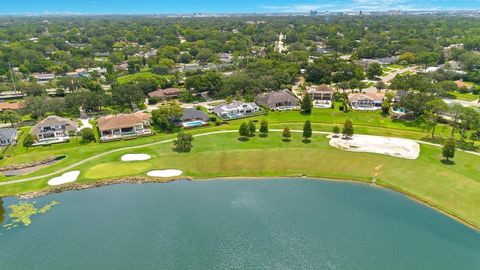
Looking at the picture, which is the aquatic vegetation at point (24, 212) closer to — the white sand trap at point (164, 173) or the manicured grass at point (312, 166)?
the manicured grass at point (312, 166)

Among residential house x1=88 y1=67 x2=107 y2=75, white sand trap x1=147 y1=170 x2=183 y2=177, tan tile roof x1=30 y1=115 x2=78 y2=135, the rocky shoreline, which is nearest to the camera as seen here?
the rocky shoreline

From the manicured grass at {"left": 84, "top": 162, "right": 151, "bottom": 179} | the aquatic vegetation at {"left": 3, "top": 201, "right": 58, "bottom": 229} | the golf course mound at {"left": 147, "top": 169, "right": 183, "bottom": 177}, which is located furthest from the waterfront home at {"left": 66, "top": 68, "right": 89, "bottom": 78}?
the aquatic vegetation at {"left": 3, "top": 201, "right": 58, "bottom": 229}

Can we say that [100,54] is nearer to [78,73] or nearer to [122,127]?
[78,73]

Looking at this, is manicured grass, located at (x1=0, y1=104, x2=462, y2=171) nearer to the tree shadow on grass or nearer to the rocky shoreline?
the rocky shoreline

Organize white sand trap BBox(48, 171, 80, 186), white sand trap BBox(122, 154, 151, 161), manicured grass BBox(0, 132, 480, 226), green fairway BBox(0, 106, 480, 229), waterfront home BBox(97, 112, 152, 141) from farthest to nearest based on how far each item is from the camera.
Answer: waterfront home BBox(97, 112, 152, 141)
white sand trap BBox(122, 154, 151, 161)
white sand trap BBox(48, 171, 80, 186)
green fairway BBox(0, 106, 480, 229)
manicured grass BBox(0, 132, 480, 226)

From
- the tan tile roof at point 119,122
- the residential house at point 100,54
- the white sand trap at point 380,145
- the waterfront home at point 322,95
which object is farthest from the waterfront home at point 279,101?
the residential house at point 100,54

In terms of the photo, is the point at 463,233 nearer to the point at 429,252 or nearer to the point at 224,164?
the point at 429,252
